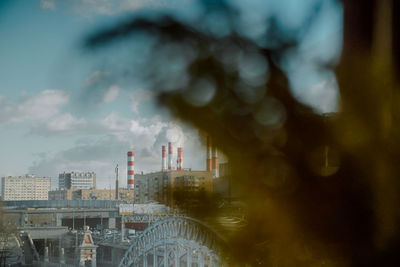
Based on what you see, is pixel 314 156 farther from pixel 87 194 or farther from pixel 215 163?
pixel 87 194

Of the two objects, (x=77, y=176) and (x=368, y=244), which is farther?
(x=77, y=176)

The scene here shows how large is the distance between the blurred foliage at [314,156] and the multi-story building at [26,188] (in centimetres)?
8737

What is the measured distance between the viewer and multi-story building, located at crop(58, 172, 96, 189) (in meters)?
95.2

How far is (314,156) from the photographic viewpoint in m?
1.36

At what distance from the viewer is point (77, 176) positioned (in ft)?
321

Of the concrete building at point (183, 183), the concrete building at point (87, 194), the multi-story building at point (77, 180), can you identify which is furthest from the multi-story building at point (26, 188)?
the concrete building at point (183, 183)

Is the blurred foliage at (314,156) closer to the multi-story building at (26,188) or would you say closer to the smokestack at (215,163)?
the smokestack at (215,163)

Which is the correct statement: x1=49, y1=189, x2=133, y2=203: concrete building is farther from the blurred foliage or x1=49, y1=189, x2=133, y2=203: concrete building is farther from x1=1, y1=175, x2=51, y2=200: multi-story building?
the blurred foliage

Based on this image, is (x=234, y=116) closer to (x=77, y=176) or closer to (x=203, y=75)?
(x=203, y=75)

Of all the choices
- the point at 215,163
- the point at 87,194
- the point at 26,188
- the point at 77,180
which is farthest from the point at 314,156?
the point at 77,180

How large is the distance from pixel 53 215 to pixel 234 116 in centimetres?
4915

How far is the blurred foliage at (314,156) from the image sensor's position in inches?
51.9

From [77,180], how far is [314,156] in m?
99.8

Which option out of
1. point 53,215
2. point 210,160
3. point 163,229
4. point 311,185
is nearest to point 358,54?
point 311,185
